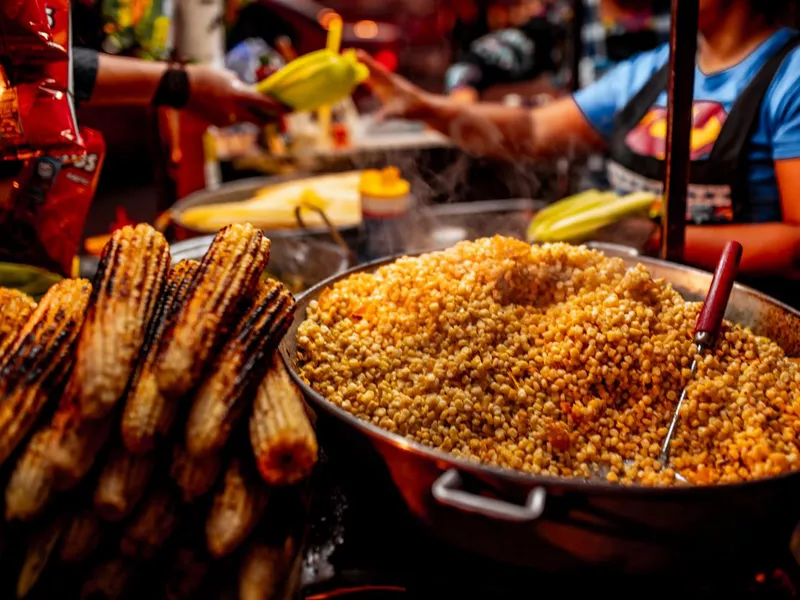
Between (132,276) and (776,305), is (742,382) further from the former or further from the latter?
(132,276)

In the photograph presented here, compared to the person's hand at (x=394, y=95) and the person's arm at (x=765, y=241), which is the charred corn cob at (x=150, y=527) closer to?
the person's arm at (x=765, y=241)

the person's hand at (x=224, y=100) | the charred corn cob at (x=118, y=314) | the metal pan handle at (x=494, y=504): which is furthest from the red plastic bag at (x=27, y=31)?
the metal pan handle at (x=494, y=504)

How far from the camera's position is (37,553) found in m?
0.93

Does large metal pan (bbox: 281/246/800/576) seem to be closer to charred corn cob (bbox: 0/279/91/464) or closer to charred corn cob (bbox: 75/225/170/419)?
charred corn cob (bbox: 75/225/170/419)

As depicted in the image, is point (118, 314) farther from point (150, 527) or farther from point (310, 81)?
point (310, 81)

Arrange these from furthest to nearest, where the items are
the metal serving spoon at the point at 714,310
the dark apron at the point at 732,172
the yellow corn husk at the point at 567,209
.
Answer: the yellow corn husk at the point at 567,209 → the dark apron at the point at 732,172 → the metal serving spoon at the point at 714,310

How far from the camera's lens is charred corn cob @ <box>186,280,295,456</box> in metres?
0.91

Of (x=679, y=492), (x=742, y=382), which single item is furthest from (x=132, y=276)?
(x=742, y=382)

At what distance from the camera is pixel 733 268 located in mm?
1330

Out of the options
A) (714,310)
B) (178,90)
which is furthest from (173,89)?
(714,310)

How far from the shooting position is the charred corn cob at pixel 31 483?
879mm

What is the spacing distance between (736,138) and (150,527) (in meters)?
2.11

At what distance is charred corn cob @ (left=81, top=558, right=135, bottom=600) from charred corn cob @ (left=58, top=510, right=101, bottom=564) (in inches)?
1.4

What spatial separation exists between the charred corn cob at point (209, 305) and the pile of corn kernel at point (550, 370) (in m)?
0.27
